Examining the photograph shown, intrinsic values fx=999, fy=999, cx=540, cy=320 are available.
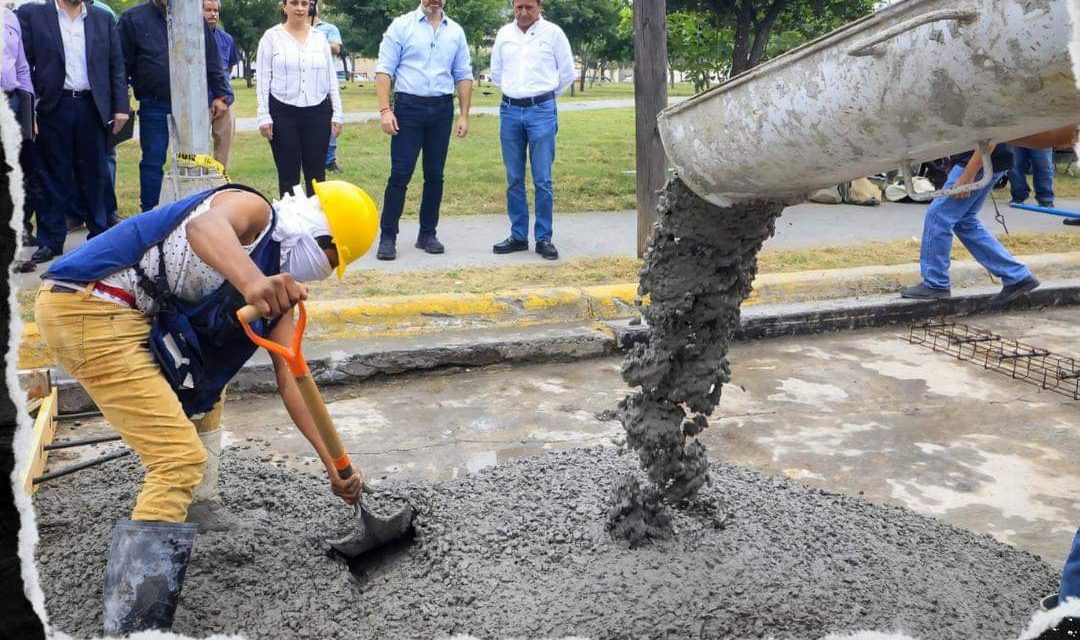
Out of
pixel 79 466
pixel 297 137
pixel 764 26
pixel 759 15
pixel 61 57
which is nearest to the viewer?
pixel 79 466

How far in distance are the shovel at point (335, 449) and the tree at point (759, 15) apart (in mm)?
8754

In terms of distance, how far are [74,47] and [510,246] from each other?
3.25 m

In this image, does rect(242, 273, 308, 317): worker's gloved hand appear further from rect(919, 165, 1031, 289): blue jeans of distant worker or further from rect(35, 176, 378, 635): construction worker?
rect(919, 165, 1031, 289): blue jeans of distant worker

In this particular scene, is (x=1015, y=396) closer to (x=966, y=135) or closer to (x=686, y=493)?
(x=686, y=493)

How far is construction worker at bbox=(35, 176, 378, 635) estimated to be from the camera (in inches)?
107

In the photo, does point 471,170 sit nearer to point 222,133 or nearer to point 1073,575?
point 222,133

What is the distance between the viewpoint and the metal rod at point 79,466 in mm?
3805

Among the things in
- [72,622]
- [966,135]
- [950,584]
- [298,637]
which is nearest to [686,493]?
[950,584]

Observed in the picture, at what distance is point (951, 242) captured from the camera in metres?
6.46

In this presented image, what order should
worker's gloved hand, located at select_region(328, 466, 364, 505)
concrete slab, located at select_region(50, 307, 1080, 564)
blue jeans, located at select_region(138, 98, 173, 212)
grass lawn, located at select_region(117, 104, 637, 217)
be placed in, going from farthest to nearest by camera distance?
grass lawn, located at select_region(117, 104, 637, 217)
blue jeans, located at select_region(138, 98, 173, 212)
concrete slab, located at select_region(50, 307, 1080, 564)
worker's gloved hand, located at select_region(328, 466, 364, 505)

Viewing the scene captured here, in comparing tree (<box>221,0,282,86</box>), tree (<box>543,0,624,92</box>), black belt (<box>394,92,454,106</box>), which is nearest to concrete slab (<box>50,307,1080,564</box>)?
black belt (<box>394,92,454,106</box>)

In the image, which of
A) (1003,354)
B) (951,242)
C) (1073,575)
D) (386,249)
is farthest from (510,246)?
(1073,575)

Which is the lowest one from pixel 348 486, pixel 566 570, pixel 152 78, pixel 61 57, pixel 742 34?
pixel 566 570

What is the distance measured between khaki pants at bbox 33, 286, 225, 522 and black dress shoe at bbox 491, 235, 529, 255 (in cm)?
469
